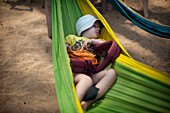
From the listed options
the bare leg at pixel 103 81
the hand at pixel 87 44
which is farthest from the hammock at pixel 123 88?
the hand at pixel 87 44

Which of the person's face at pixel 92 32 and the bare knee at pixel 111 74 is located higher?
the person's face at pixel 92 32

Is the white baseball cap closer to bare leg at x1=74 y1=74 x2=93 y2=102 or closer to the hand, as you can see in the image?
the hand

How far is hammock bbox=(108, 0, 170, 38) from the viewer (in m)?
1.66

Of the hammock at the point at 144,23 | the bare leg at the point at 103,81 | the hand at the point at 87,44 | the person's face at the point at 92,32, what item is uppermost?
the hammock at the point at 144,23

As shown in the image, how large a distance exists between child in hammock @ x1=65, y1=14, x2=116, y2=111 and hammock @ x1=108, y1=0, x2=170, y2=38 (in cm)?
37

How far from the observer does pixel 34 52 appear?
7.48 feet

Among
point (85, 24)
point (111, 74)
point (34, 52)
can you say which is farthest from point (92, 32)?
point (34, 52)

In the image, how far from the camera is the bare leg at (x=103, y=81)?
4.12 feet

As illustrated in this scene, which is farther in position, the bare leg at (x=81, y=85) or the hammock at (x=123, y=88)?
the bare leg at (x=81, y=85)

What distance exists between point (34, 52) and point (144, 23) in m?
1.70

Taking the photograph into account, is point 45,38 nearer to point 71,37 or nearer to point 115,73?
point 71,37

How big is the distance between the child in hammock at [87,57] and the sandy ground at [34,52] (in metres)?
0.50

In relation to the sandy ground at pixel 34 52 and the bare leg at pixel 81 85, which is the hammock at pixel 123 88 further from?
the sandy ground at pixel 34 52

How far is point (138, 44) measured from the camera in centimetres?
282
